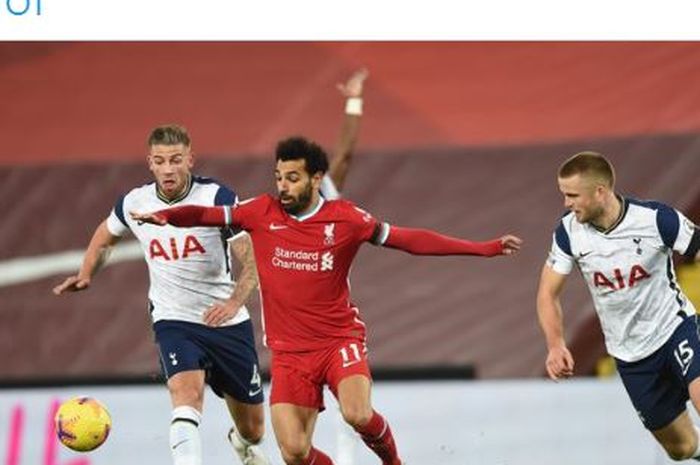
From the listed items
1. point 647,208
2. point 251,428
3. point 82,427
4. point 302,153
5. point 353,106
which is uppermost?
point 302,153

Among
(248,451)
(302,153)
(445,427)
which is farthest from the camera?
(445,427)

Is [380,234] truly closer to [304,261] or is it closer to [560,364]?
[304,261]

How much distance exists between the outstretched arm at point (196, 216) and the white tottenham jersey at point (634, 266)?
1523 millimetres

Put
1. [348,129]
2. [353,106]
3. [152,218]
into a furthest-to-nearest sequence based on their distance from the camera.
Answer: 1. [348,129]
2. [353,106]
3. [152,218]

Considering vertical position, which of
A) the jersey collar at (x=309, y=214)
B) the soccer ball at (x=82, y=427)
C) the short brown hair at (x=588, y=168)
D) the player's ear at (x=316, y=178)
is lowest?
the soccer ball at (x=82, y=427)

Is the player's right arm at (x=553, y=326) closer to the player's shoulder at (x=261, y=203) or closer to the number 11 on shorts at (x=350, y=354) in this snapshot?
the number 11 on shorts at (x=350, y=354)

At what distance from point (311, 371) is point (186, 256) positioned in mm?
960

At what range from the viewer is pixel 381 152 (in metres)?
13.1

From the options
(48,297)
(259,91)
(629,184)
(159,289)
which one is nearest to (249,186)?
(259,91)

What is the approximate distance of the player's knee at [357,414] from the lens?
8.24 metres

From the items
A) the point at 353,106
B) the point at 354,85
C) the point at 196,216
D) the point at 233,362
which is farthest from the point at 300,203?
the point at 354,85

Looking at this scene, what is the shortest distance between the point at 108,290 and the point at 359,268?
1.76 metres

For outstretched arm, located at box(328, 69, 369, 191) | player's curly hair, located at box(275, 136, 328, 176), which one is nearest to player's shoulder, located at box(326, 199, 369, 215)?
player's curly hair, located at box(275, 136, 328, 176)
